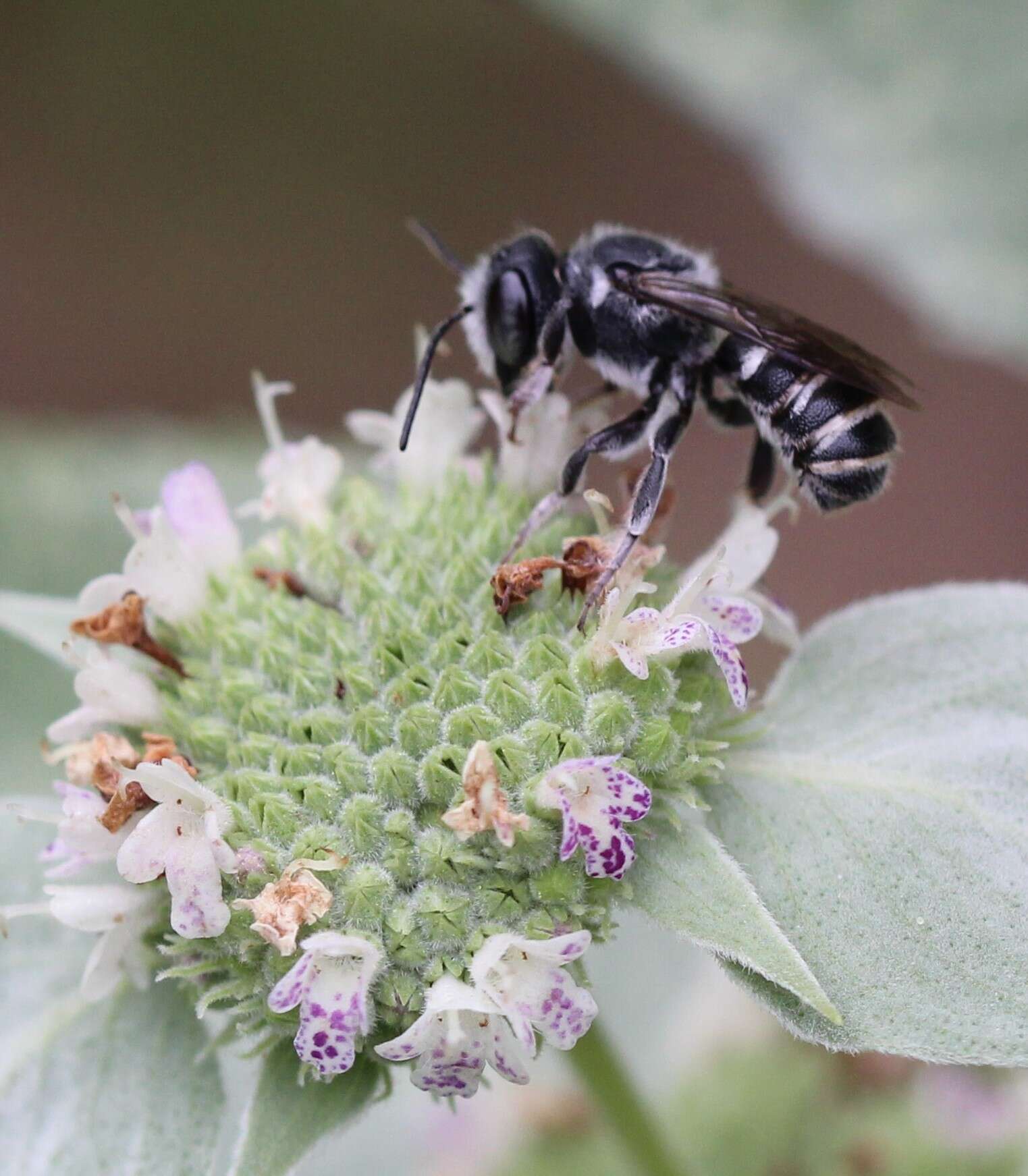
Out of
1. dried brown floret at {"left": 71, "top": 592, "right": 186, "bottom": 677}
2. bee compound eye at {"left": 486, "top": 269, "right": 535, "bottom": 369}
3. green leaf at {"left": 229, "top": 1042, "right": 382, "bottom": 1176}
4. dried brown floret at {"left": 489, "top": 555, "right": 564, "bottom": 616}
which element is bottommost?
green leaf at {"left": 229, "top": 1042, "right": 382, "bottom": 1176}

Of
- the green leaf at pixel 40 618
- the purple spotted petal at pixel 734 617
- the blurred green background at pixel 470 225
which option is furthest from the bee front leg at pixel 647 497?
the blurred green background at pixel 470 225

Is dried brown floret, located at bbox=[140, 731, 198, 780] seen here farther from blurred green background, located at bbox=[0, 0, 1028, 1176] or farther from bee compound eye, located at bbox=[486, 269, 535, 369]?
blurred green background, located at bbox=[0, 0, 1028, 1176]

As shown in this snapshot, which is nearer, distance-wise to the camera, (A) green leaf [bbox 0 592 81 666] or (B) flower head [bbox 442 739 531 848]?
(B) flower head [bbox 442 739 531 848]

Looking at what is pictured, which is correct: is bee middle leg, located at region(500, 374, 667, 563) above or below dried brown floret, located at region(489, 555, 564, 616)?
above

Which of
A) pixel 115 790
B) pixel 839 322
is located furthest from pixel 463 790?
pixel 839 322

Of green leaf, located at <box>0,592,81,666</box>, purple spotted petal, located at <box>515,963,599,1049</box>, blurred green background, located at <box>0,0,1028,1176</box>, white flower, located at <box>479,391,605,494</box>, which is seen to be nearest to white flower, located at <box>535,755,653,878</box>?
purple spotted petal, located at <box>515,963,599,1049</box>

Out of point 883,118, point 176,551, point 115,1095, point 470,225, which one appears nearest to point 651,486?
point 176,551

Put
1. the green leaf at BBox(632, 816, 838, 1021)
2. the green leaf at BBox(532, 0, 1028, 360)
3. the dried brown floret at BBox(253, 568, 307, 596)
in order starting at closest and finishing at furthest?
the green leaf at BBox(632, 816, 838, 1021), the dried brown floret at BBox(253, 568, 307, 596), the green leaf at BBox(532, 0, 1028, 360)

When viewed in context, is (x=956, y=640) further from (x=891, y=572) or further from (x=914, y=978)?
(x=891, y=572)
